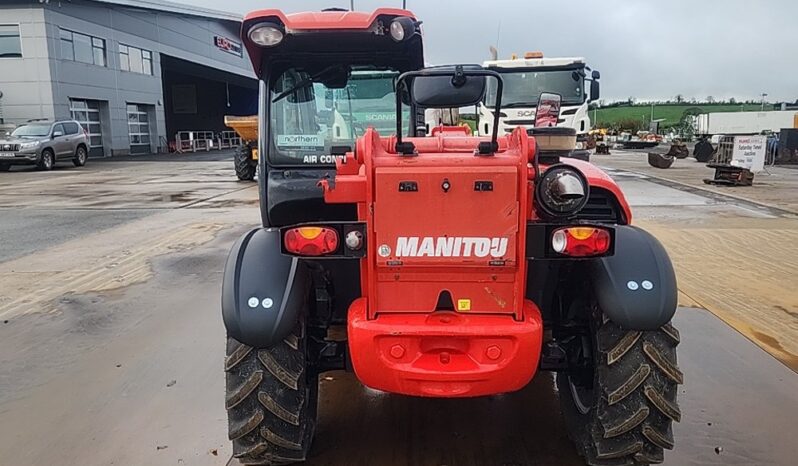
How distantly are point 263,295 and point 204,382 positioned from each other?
1579mm

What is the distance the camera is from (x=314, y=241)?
2.41 metres

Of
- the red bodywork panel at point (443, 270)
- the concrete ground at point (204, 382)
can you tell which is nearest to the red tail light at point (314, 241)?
the red bodywork panel at point (443, 270)

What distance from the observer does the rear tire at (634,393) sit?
8.18 feet

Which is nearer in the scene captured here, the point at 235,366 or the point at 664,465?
the point at 235,366

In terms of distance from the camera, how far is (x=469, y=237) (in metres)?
2.30

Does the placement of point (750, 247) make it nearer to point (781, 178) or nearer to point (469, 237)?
point (469, 237)

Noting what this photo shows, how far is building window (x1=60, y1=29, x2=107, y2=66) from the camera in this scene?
26.5m

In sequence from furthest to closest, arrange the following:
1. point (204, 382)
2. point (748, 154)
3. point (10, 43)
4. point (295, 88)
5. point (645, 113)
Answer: point (645, 113) → point (10, 43) → point (748, 154) → point (295, 88) → point (204, 382)

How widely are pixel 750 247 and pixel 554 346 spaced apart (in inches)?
234

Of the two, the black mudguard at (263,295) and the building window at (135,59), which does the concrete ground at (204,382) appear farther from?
the building window at (135,59)

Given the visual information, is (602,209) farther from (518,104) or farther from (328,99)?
(518,104)

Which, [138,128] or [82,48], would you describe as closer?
[82,48]

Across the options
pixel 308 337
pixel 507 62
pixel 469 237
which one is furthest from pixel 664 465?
pixel 507 62

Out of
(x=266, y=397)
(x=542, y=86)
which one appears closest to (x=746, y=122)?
(x=542, y=86)
